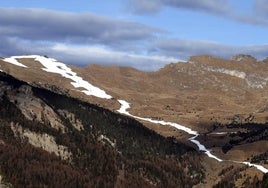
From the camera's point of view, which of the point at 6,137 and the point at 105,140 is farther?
the point at 105,140

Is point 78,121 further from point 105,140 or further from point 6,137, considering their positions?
point 6,137

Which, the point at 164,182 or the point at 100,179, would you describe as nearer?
the point at 100,179

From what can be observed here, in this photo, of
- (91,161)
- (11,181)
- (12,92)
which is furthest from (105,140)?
(11,181)

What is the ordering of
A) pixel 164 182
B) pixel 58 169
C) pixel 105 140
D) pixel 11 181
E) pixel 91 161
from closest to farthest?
pixel 11 181 < pixel 58 169 < pixel 91 161 < pixel 164 182 < pixel 105 140

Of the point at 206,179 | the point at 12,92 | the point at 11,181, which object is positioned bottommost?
the point at 206,179

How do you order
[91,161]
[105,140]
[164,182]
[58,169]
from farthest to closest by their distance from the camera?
[105,140] → [164,182] → [91,161] → [58,169]

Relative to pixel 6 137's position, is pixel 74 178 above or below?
below

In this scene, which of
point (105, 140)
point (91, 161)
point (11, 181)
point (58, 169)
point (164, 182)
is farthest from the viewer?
point (105, 140)

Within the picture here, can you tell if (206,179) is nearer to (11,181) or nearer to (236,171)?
(236,171)

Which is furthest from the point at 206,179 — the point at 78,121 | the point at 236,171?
the point at 78,121
